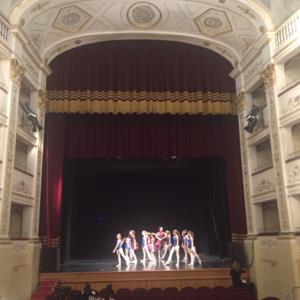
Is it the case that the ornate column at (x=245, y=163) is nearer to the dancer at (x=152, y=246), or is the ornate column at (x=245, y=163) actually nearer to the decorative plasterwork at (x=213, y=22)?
the decorative plasterwork at (x=213, y=22)

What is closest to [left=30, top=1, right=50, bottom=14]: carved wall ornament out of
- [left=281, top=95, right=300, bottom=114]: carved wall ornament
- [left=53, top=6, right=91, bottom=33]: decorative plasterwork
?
[left=53, top=6, right=91, bottom=33]: decorative plasterwork

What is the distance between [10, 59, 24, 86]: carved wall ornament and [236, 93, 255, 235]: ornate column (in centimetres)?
670

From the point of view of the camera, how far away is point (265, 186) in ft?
34.0

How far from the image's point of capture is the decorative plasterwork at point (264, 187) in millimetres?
10027

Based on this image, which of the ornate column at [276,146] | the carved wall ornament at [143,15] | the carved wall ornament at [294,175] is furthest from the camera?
the carved wall ornament at [143,15]

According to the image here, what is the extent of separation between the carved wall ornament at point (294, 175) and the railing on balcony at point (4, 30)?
779 centimetres

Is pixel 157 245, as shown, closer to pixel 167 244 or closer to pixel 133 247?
pixel 167 244

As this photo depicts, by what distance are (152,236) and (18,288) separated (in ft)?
20.8

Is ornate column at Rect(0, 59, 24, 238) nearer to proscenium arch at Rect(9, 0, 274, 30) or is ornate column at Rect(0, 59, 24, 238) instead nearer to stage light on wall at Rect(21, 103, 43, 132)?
stage light on wall at Rect(21, 103, 43, 132)

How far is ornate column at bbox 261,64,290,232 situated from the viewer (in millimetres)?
9094

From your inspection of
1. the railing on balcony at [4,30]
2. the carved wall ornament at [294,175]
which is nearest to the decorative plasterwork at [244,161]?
the carved wall ornament at [294,175]

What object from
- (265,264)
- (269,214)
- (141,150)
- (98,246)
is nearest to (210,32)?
(141,150)

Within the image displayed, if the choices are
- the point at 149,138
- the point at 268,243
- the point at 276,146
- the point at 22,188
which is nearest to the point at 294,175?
the point at 276,146

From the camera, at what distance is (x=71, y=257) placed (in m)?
15.3
